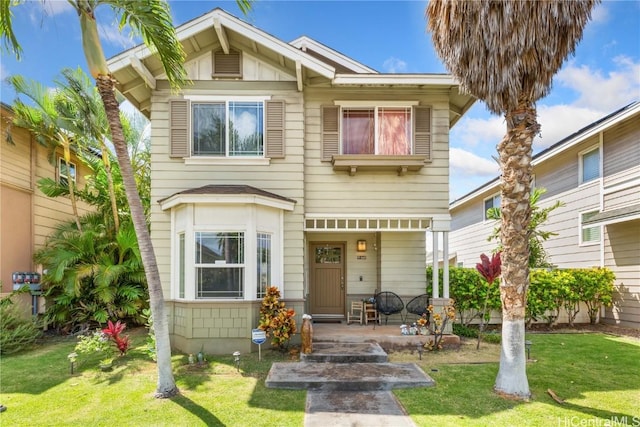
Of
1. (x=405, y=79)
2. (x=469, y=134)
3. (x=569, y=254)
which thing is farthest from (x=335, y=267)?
(x=469, y=134)

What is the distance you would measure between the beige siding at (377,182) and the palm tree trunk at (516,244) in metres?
3.48

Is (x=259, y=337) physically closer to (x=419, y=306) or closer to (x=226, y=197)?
(x=226, y=197)

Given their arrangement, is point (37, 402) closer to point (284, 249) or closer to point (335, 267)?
point (284, 249)

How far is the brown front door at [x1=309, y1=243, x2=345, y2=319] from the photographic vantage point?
10.3 metres

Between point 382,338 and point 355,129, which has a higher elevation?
point 355,129

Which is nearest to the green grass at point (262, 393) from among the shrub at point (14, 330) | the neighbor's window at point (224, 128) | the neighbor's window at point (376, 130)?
the shrub at point (14, 330)

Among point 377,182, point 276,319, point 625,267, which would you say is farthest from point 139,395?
point 625,267

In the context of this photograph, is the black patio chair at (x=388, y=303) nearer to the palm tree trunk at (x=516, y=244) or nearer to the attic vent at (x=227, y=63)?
the palm tree trunk at (x=516, y=244)

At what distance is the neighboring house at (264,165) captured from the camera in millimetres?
7852

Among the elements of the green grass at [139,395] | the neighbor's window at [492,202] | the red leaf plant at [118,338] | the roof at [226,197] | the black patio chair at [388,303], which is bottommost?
the green grass at [139,395]

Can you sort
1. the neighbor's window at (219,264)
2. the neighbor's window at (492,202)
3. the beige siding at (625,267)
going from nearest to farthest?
the neighbor's window at (219,264)
the beige siding at (625,267)
the neighbor's window at (492,202)

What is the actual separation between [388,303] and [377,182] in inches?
125

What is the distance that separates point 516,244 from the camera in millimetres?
5504

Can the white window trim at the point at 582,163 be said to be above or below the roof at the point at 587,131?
below
